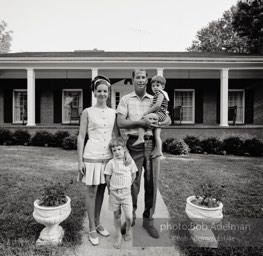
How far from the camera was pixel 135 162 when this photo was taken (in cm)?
287

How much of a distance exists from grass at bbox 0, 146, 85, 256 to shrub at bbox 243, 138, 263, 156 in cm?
667

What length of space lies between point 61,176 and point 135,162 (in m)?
3.30

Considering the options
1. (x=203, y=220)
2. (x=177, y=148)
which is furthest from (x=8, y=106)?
(x=203, y=220)

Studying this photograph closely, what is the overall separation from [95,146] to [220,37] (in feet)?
127

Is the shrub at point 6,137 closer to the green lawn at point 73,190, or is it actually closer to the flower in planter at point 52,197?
the green lawn at point 73,190

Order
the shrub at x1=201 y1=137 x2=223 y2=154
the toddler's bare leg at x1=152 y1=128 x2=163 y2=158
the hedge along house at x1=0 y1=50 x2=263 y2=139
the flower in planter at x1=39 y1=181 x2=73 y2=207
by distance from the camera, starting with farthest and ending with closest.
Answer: the hedge along house at x1=0 y1=50 x2=263 y2=139
the shrub at x1=201 y1=137 x2=223 y2=154
the toddler's bare leg at x1=152 y1=128 x2=163 y2=158
the flower in planter at x1=39 y1=181 x2=73 y2=207

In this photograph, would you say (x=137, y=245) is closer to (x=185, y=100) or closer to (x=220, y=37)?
(x=185, y=100)

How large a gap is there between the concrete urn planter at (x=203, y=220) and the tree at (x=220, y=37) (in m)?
36.0

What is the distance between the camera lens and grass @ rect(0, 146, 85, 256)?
269 cm

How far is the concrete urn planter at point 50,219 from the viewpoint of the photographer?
2.59 meters

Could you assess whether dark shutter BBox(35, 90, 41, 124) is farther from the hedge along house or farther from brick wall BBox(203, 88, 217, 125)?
brick wall BBox(203, 88, 217, 125)

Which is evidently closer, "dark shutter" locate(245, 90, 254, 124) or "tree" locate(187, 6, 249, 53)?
"dark shutter" locate(245, 90, 254, 124)

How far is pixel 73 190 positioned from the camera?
15.6ft

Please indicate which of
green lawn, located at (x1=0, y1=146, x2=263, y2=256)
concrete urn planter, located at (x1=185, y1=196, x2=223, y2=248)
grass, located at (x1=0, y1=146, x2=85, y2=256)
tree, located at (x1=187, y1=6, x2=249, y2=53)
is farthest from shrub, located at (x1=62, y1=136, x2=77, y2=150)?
tree, located at (x1=187, y1=6, x2=249, y2=53)
